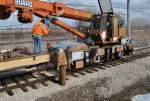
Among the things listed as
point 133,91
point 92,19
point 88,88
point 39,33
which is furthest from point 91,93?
point 92,19

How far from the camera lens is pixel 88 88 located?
33.7 ft

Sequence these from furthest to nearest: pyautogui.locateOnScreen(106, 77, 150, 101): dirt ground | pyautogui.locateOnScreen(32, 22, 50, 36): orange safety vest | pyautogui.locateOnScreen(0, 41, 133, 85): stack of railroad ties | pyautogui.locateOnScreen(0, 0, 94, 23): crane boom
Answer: pyautogui.locateOnScreen(32, 22, 50, 36): orange safety vest < pyautogui.locateOnScreen(0, 0, 94, 23): crane boom < pyautogui.locateOnScreen(0, 41, 133, 85): stack of railroad ties < pyautogui.locateOnScreen(106, 77, 150, 101): dirt ground

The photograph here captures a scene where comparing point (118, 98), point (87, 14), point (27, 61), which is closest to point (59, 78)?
point (27, 61)

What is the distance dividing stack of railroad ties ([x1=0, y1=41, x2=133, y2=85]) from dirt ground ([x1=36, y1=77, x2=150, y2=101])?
1.44 meters

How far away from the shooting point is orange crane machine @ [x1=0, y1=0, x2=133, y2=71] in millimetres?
10820

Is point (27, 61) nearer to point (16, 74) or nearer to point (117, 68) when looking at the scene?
point (16, 74)

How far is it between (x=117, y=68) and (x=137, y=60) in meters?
3.02

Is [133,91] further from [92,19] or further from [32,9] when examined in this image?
[92,19]

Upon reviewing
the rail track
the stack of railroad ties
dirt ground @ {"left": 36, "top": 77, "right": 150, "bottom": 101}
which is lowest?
dirt ground @ {"left": 36, "top": 77, "right": 150, "bottom": 101}

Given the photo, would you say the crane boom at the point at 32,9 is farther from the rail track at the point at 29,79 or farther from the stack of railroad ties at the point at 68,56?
the rail track at the point at 29,79

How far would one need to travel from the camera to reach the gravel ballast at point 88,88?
9.24m

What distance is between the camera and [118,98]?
9023 mm

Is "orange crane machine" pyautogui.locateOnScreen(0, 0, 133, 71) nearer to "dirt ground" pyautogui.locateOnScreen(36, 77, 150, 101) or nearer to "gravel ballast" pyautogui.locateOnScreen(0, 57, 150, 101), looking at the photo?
"gravel ballast" pyautogui.locateOnScreen(0, 57, 150, 101)

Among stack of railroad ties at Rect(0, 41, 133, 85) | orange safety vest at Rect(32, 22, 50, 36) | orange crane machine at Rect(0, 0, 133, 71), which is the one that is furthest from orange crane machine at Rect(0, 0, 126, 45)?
stack of railroad ties at Rect(0, 41, 133, 85)
